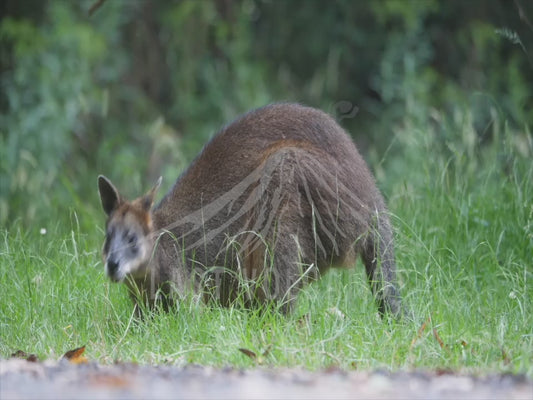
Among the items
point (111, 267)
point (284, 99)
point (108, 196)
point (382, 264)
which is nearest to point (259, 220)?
point (382, 264)

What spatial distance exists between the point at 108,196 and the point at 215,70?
753 centimetres

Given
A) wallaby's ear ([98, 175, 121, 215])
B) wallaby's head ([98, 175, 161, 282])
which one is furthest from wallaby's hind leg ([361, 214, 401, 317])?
wallaby's ear ([98, 175, 121, 215])

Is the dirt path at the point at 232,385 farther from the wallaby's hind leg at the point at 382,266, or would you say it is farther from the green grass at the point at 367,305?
the wallaby's hind leg at the point at 382,266

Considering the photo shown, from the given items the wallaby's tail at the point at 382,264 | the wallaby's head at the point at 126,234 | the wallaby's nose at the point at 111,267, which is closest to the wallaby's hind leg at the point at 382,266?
the wallaby's tail at the point at 382,264

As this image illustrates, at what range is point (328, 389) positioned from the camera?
9.12 ft

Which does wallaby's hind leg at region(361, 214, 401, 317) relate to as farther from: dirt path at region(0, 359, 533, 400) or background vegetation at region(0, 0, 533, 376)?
dirt path at region(0, 359, 533, 400)

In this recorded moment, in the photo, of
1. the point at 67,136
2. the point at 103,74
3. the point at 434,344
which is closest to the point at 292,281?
the point at 434,344

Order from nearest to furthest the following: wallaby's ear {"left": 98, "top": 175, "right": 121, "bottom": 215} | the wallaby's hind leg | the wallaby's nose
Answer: the wallaby's hind leg
the wallaby's nose
wallaby's ear {"left": 98, "top": 175, "right": 121, "bottom": 215}

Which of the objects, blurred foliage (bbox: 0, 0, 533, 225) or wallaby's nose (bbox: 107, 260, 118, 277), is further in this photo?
blurred foliage (bbox: 0, 0, 533, 225)

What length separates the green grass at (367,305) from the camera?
14.4ft

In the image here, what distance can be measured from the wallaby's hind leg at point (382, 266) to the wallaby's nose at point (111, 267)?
1509mm

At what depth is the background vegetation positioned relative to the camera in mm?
4836

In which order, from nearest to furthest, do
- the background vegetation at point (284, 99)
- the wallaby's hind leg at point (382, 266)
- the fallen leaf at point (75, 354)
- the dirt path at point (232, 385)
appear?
the dirt path at point (232, 385) → the fallen leaf at point (75, 354) → the background vegetation at point (284, 99) → the wallaby's hind leg at point (382, 266)

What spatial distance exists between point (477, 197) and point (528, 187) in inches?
16.8
